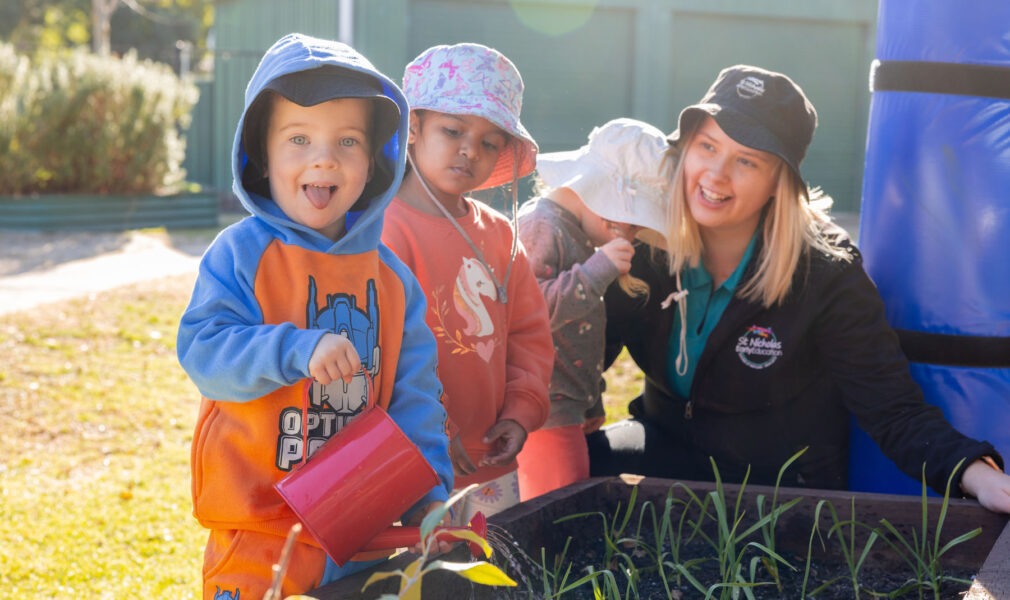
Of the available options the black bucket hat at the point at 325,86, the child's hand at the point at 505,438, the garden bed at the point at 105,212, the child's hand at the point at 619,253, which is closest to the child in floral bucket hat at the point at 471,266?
the child's hand at the point at 505,438

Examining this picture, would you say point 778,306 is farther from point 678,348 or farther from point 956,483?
point 956,483

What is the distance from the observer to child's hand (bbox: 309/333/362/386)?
1444 mm

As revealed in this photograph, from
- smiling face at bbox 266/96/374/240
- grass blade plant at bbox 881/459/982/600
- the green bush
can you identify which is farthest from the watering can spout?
the green bush

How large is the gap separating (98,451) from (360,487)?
3.07 meters

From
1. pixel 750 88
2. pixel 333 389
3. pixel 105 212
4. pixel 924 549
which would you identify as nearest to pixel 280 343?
pixel 333 389

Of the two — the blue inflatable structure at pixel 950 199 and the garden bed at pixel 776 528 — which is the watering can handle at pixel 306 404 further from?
the blue inflatable structure at pixel 950 199

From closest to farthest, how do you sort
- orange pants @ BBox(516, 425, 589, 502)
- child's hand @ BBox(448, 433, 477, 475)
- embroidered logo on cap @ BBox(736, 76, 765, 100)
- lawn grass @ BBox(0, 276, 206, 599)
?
1. child's hand @ BBox(448, 433, 477, 475)
2. embroidered logo on cap @ BBox(736, 76, 765, 100)
3. orange pants @ BBox(516, 425, 589, 502)
4. lawn grass @ BBox(0, 276, 206, 599)

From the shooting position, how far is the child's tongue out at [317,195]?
171 centimetres

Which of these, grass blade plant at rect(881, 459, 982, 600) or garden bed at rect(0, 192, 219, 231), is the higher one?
grass blade plant at rect(881, 459, 982, 600)

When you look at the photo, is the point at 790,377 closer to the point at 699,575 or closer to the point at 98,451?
the point at 699,575

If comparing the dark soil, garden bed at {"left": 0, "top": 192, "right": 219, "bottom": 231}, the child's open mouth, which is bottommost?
garden bed at {"left": 0, "top": 192, "right": 219, "bottom": 231}

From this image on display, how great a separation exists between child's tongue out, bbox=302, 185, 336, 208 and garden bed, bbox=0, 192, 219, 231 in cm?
982

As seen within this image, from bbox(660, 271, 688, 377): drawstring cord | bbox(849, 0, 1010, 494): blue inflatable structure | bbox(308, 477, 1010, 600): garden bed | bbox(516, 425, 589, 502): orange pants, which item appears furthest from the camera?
bbox(516, 425, 589, 502): orange pants

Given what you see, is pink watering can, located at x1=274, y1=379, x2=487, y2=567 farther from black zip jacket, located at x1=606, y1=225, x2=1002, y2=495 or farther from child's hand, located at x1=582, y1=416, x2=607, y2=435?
child's hand, located at x1=582, y1=416, x2=607, y2=435
